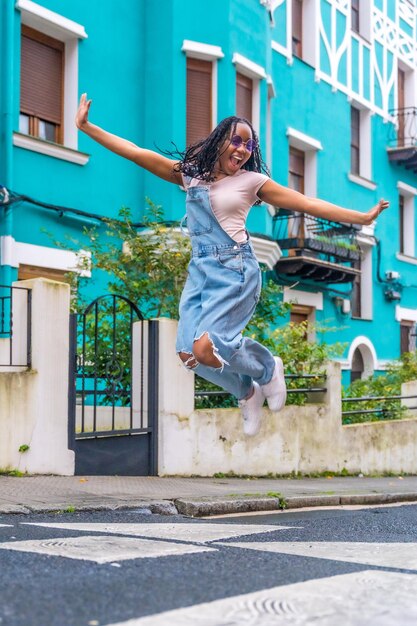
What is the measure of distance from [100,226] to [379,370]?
33.3ft

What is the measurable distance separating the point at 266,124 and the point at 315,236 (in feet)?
9.42

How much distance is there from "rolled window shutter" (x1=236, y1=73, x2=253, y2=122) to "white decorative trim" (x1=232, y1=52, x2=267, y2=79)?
0.12 m

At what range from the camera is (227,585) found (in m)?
3.49

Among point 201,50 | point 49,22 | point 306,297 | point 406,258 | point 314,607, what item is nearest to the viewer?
point 314,607

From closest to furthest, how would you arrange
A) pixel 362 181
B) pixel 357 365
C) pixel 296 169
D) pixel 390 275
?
pixel 296 169 < pixel 362 181 < pixel 357 365 < pixel 390 275

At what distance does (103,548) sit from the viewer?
424 centimetres

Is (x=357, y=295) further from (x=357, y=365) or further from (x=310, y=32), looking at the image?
(x=310, y=32)

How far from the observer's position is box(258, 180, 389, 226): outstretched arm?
485 centimetres

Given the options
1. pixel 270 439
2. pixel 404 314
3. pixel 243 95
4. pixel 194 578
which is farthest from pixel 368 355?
pixel 194 578

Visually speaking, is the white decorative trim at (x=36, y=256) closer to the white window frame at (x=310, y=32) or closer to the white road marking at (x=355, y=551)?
the white road marking at (x=355, y=551)

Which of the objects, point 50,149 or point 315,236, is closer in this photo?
point 50,149

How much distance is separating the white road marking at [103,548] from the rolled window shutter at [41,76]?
9.90 m

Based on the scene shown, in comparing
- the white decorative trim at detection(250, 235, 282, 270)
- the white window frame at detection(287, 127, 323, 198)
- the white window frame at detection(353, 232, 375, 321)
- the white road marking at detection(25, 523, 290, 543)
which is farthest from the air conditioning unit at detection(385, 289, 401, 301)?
the white road marking at detection(25, 523, 290, 543)

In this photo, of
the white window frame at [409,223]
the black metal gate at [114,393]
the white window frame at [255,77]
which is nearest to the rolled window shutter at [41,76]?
the white window frame at [255,77]
